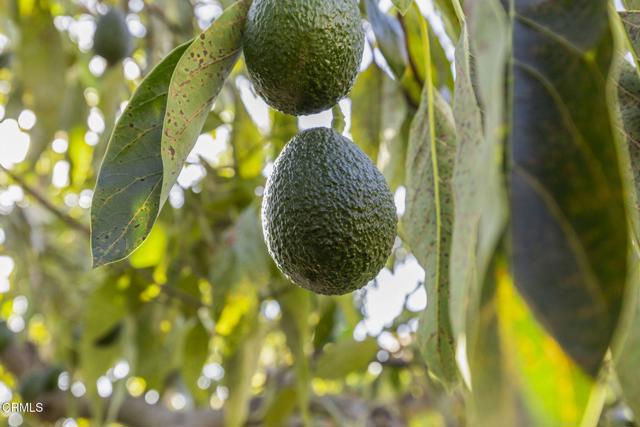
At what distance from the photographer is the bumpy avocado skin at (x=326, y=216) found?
935 millimetres

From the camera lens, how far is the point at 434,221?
0.95 metres

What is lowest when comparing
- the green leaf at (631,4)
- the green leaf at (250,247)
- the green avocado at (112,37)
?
the green leaf at (250,247)

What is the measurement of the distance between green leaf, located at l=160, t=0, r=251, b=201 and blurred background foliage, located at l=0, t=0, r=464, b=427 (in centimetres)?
54

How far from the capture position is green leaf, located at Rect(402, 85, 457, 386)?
89cm

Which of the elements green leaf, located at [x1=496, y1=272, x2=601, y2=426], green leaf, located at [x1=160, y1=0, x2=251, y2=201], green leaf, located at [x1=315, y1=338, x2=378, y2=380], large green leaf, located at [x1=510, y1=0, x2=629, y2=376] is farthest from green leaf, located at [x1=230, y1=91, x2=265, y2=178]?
green leaf, located at [x1=496, y1=272, x2=601, y2=426]

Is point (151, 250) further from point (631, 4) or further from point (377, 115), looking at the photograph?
point (631, 4)

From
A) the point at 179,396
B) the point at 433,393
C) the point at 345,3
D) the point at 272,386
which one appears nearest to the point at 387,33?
the point at 345,3

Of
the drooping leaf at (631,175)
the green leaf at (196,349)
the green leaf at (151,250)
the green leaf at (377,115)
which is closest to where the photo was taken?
the drooping leaf at (631,175)

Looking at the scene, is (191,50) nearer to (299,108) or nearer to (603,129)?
(299,108)

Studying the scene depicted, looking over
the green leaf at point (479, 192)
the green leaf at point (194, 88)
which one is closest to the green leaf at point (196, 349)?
the green leaf at point (194, 88)

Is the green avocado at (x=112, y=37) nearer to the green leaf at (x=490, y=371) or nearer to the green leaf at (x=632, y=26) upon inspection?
the green leaf at (x=632, y=26)

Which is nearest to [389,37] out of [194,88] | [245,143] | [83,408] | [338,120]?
[338,120]

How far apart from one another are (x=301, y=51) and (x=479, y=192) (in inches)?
19.1

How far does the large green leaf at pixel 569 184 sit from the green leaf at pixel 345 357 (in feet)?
5.46
